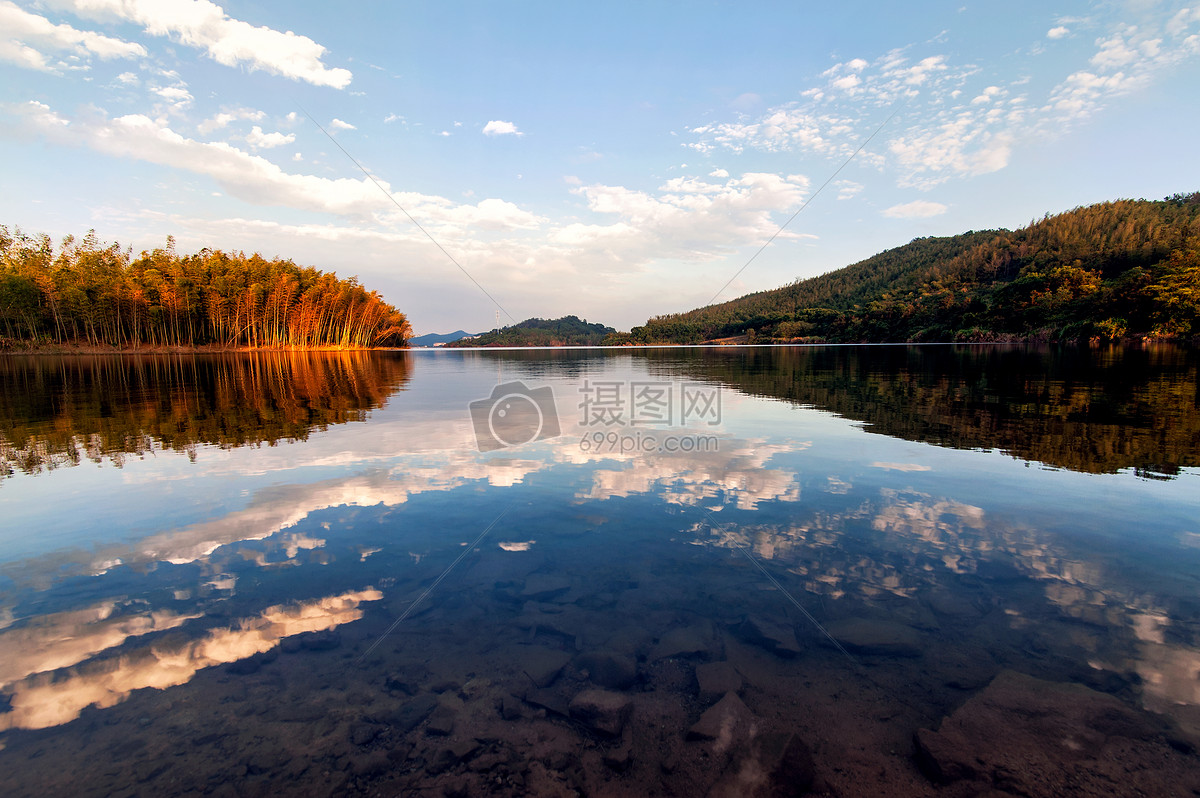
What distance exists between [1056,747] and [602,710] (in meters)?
3.17

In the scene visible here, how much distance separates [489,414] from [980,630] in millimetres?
16921

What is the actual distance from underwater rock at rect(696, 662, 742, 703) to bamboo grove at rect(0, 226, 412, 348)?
108 m

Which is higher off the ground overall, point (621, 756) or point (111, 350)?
point (111, 350)

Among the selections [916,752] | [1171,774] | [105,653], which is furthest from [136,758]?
[1171,774]

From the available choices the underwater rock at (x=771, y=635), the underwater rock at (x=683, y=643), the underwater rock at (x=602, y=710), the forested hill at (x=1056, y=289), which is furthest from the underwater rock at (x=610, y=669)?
the forested hill at (x=1056, y=289)

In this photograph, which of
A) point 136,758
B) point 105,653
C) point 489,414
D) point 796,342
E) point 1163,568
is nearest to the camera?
point 136,758

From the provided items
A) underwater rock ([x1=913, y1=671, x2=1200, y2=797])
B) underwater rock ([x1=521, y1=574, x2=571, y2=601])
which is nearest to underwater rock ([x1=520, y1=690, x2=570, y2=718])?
underwater rock ([x1=521, y1=574, x2=571, y2=601])

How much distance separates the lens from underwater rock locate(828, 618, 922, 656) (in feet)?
14.8

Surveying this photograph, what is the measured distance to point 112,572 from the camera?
6.24 m

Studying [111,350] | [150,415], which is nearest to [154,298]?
[111,350]

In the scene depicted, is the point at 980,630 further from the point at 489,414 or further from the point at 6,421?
the point at 6,421

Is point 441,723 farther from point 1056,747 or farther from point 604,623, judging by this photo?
point 1056,747

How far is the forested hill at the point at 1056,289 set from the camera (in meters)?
70.2

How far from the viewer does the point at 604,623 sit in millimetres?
5016
